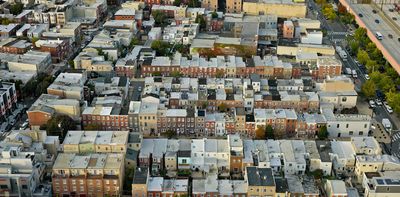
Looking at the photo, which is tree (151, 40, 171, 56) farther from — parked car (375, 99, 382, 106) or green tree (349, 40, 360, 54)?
parked car (375, 99, 382, 106)

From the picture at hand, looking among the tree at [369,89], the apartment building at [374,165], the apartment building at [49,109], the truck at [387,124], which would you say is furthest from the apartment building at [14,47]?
the truck at [387,124]

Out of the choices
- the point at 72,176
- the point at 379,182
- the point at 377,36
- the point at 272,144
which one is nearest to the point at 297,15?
the point at 377,36

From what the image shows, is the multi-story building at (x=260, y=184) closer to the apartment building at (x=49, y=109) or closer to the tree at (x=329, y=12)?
the apartment building at (x=49, y=109)

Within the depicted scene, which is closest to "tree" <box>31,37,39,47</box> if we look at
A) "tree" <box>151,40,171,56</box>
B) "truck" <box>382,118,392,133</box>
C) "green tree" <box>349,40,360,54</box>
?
"tree" <box>151,40,171,56</box>

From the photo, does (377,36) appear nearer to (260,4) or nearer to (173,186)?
(260,4)

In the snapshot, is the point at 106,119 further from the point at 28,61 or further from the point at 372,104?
the point at 372,104

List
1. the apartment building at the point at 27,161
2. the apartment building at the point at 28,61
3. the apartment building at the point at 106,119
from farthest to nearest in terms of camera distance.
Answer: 1. the apartment building at the point at 28,61
2. the apartment building at the point at 106,119
3. the apartment building at the point at 27,161

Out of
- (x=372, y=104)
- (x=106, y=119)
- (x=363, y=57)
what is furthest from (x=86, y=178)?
(x=363, y=57)
